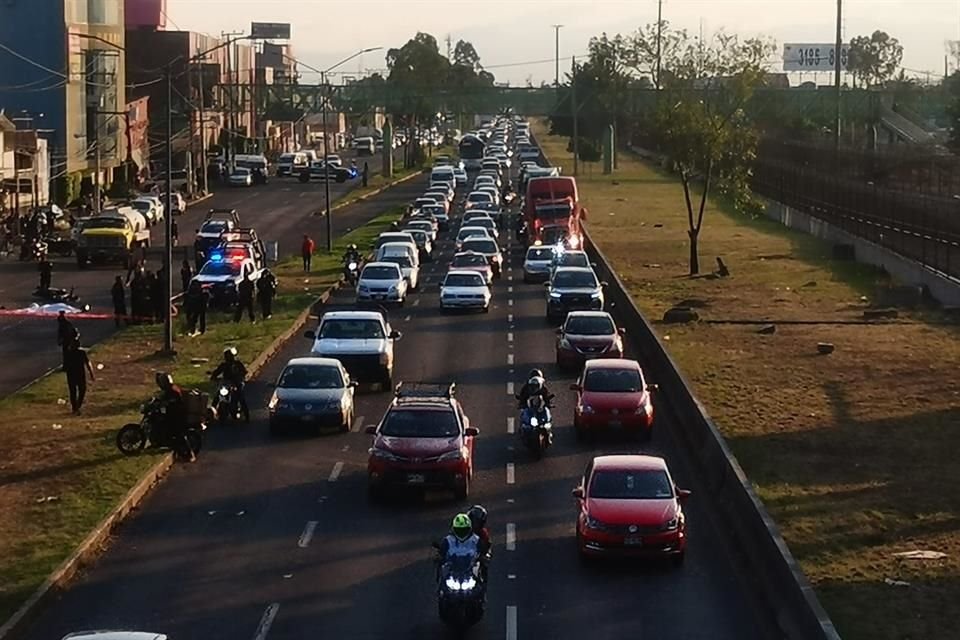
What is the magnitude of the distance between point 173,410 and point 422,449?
5150mm

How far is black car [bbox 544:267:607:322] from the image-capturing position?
50062mm

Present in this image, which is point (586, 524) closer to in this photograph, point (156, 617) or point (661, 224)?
point (156, 617)

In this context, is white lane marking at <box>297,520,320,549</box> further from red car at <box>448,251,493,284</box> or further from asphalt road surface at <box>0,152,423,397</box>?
red car at <box>448,251,493,284</box>

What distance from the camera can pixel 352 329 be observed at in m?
38.9

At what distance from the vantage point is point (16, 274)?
65.3 meters

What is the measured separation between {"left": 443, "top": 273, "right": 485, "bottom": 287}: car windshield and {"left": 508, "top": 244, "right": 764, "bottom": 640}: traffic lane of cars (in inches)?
946

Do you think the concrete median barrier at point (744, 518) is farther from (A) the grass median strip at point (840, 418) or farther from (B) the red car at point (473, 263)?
(B) the red car at point (473, 263)

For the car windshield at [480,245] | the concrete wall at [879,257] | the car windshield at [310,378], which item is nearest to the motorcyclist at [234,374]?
the car windshield at [310,378]

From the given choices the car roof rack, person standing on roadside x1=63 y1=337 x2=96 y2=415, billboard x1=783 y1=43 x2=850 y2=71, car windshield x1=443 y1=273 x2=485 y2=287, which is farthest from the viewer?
billboard x1=783 y1=43 x2=850 y2=71

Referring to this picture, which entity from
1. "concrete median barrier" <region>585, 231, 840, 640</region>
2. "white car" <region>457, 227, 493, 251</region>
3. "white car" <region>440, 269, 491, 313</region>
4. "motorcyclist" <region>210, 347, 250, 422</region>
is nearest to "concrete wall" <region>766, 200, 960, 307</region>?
"white car" <region>440, 269, 491, 313</region>

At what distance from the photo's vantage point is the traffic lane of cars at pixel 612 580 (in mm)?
19578

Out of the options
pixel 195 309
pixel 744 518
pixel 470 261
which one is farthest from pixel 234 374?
pixel 470 261

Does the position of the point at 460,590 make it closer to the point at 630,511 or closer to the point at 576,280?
the point at 630,511

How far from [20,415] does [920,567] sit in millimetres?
18368
